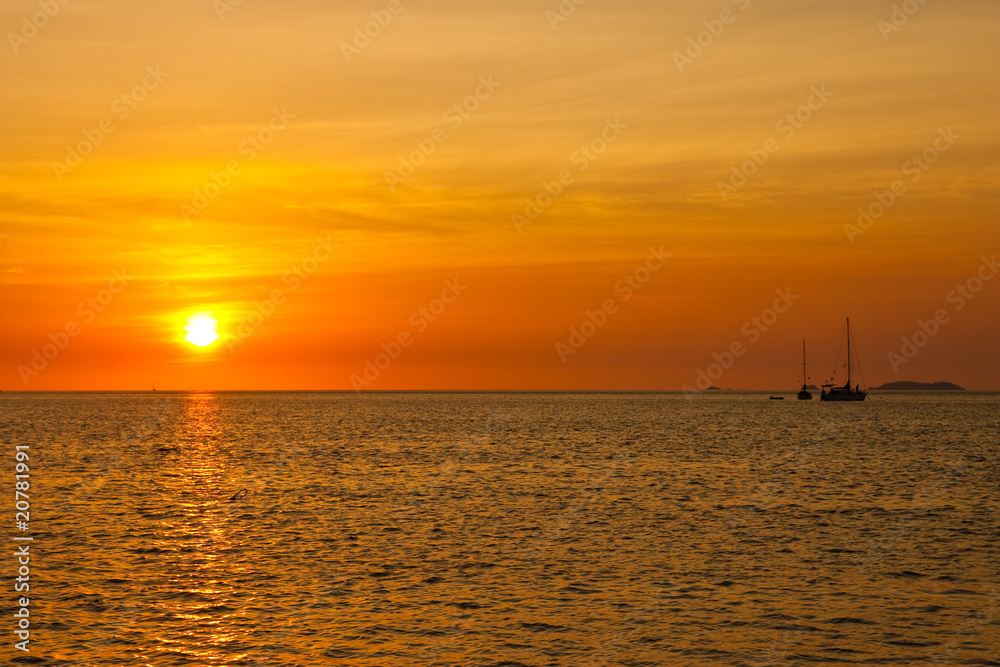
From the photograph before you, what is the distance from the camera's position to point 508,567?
1432 inches

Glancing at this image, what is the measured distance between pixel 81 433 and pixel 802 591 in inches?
Result: 5289

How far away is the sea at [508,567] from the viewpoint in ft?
85.7

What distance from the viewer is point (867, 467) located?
269 ft

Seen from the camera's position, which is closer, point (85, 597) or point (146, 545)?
point (85, 597)

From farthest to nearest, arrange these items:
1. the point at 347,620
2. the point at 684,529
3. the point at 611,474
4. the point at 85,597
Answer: the point at 611,474 < the point at 684,529 < the point at 85,597 < the point at 347,620

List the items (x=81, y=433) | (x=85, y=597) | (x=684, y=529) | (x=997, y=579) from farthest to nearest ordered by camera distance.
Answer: (x=81, y=433), (x=684, y=529), (x=997, y=579), (x=85, y=597)

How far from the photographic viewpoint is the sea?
85.7 ft

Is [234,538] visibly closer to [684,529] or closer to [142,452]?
[684,529]

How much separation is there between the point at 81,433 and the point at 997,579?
137m

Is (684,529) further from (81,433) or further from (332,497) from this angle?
(81,433)

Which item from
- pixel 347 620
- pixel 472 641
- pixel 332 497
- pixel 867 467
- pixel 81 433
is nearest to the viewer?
pixel 472 641

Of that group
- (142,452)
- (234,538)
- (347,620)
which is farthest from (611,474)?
(142,452)

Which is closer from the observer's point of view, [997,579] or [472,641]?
[472,641]

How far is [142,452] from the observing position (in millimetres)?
102500
